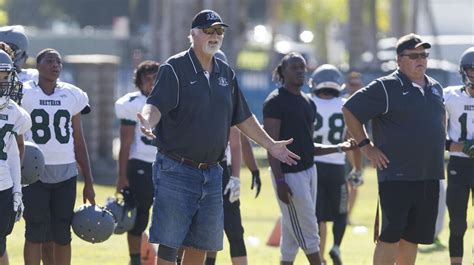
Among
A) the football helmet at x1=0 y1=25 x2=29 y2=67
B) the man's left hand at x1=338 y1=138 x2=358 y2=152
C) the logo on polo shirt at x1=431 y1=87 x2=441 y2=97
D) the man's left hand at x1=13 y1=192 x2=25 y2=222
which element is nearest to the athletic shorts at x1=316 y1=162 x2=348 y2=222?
the man's left hand at x1=338 y1=138 x2=358 y2=152

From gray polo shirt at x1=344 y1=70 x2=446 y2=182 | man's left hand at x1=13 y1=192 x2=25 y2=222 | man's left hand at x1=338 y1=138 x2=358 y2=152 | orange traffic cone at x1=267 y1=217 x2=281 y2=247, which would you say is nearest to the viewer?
man's left hand at x1=13 y1=192 x2=25 y2=222

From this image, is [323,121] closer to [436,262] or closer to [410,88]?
[436,262]

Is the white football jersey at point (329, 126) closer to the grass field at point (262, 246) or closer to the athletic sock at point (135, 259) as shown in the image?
the grass field at point (262, 246)

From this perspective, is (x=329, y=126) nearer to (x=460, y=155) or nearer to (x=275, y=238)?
(x=460, y=155)

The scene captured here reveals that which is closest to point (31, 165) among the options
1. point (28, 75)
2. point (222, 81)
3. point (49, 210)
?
point (49, 210)

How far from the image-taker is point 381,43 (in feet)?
170

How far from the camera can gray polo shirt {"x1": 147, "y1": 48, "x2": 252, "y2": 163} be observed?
8.79 m

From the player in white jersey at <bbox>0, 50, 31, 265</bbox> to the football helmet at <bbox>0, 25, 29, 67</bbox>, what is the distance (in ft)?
4.72

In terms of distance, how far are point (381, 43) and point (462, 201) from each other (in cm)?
4078

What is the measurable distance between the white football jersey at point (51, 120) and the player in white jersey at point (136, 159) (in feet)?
4.49

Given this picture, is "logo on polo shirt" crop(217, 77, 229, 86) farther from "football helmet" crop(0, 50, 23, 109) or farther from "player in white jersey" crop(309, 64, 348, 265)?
"player in white jersey" crop(309, 64, 348, 265)

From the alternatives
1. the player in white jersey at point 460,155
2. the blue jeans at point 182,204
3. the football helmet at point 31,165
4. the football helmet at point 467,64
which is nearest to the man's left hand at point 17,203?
the football helmet at point 31,165

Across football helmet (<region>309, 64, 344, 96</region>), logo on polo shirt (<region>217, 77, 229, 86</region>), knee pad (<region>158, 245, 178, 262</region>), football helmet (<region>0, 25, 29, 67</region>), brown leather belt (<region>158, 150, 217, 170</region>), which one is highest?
football helmet (<region>0, 25, 29, 67</region>)

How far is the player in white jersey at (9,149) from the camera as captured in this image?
9.03m
